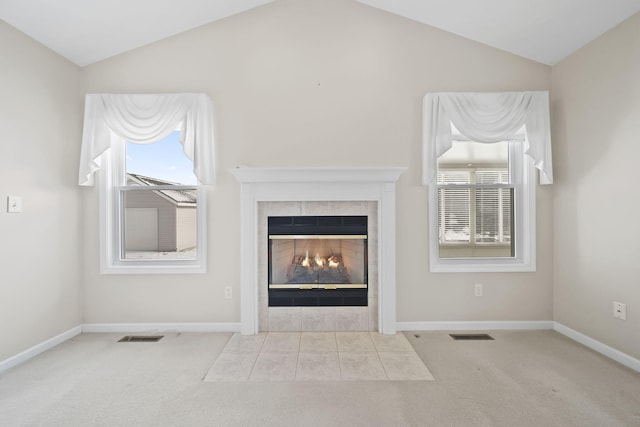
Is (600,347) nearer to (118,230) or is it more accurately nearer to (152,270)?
(152,270)

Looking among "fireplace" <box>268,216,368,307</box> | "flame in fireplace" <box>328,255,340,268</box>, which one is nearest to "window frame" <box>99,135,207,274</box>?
"fireplace" <box>268,216,368,307</box>

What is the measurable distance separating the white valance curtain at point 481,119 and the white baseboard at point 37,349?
349 cm

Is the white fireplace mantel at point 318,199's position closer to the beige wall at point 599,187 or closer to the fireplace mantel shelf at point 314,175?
the fireplace mantel shelf at point 314,175

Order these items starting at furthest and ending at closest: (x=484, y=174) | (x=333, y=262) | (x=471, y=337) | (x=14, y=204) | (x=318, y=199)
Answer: (x=484, y=174) < (x=333, y=262) < (x=318, y=199) < (x=471, y=337) < (x=14, y=204)

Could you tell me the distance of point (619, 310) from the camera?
2.47 metres

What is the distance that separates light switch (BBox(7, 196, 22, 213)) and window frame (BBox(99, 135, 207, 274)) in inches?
26.2

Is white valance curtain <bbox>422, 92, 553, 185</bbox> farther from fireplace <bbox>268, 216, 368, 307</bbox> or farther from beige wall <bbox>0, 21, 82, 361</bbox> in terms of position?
beige wall <bbox>0, 21, 82, 361</bbox>

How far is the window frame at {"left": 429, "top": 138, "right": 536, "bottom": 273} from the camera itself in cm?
313

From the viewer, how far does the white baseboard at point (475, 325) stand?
311cm

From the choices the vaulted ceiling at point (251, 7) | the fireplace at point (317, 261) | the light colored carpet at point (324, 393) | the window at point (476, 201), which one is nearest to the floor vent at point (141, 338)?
the light colored carpet at point (324, 393)

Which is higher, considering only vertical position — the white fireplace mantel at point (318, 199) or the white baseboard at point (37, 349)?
the white fireplace mantel at point (318, 199)

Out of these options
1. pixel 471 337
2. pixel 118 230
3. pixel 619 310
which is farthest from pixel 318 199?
pixel 619 310

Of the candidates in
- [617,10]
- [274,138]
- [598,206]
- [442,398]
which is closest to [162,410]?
[442,398]

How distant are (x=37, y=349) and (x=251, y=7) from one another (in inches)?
136
